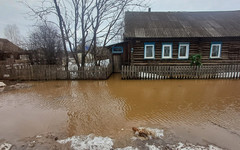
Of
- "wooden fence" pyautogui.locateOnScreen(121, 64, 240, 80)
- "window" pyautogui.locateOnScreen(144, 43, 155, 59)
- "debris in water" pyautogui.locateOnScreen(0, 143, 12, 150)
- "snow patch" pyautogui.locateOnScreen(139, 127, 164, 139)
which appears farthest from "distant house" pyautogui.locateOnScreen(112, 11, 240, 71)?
"debris in water" pyautogui.locateOnScreen(0, 143, 12, 150)

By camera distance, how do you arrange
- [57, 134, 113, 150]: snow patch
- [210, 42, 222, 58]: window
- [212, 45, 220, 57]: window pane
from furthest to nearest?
[212, 45, 220, 57]: window pane < [210, 42, 222, 58]: window < [57, 134, 113, 150]: snow patch

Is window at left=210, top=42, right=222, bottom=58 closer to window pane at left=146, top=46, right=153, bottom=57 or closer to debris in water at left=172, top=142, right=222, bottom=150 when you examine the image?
window pane at left=146, top=46, right=153, bottom=57

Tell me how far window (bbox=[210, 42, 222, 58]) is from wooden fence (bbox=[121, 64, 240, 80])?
2708mm

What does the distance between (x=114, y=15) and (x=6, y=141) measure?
11.7m

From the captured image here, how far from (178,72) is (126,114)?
7124mm

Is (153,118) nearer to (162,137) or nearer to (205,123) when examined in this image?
(162,137)

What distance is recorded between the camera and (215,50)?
12227 mm

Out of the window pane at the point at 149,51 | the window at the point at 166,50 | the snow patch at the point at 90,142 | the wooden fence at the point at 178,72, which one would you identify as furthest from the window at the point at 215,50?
the snow patch at the point at 90,142

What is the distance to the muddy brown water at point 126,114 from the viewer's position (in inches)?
139

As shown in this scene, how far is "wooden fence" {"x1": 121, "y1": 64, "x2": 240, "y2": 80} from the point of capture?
10.0 m

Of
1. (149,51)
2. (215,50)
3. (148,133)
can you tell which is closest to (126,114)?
(148,133)

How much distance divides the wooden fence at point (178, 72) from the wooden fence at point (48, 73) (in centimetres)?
Answer: 210

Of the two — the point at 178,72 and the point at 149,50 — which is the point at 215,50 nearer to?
the point at 178,72

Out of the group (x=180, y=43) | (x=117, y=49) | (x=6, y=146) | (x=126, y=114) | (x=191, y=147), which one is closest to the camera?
(x=191, y=147)
